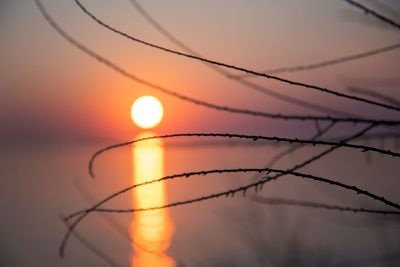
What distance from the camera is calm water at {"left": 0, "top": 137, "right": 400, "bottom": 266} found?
75 centimetres

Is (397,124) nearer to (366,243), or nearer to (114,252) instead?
(366,243)

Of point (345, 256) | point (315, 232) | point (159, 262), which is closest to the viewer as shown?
point (315, 232)

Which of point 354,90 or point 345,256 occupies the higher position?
point 354,90

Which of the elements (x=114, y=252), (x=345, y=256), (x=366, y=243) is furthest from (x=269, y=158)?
(x=114, y=252)

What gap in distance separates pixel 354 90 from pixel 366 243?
3321 mm

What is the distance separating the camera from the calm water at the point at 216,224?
75cm

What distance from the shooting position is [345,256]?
5.13m

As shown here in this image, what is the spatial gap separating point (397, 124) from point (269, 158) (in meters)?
0.22

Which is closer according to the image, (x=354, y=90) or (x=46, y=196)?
(x=354, y=90)

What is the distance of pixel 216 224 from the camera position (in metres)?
9.98

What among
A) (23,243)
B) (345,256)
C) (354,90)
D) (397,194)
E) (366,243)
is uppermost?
(354,90)

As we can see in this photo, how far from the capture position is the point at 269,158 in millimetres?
641

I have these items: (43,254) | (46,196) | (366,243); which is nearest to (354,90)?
(366,243)

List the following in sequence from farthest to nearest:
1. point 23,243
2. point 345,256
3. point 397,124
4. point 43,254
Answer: point 23,243 → point 43,254 → point 345,256 → point 397,124
